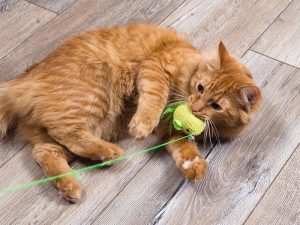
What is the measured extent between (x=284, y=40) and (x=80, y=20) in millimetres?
1147

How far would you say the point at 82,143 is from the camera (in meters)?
1.67

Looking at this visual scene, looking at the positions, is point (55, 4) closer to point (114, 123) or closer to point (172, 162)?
point (114, 123)

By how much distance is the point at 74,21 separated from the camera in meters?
2.37

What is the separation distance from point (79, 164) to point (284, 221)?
85cm

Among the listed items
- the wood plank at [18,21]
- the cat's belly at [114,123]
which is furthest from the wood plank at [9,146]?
the wood plank at [18,21]

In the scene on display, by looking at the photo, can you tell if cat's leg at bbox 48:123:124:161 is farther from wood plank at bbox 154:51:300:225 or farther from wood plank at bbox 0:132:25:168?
wood plank at bbox 154:51:300:225

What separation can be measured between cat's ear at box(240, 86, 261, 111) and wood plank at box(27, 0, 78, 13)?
4.32 feet

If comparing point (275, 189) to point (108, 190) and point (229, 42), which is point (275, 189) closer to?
point (108, 190)

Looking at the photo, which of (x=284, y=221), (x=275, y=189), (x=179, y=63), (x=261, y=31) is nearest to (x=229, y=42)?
(x=261, y=31)

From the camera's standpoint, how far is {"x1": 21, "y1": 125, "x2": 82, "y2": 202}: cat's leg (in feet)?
5.20

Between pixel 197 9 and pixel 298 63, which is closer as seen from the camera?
pixel 298 63

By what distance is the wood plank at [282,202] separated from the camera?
5.36ft

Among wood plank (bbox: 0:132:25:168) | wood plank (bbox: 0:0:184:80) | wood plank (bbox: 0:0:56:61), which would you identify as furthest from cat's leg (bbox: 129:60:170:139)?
wood plank (bbox: 0:0:56:61)

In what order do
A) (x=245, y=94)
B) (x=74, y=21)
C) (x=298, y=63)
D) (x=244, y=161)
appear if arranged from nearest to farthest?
(x=245, y=94) < (x=244, y=161) < (x=298, y=63) < (x=74, y=21)
